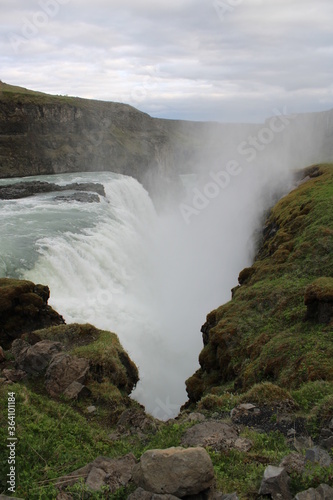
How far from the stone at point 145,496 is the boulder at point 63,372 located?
241 inches

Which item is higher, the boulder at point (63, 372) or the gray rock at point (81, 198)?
the gray rock at point (81, 198)

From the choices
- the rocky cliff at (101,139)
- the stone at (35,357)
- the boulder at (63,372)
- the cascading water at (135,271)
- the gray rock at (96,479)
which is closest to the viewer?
the gray rock at (96,479)

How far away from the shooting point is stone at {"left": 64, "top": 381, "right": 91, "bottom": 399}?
1190cm

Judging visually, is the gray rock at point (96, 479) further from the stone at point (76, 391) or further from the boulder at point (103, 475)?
the stone at point (76, 391)

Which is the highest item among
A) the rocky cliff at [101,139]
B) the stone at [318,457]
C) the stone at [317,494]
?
the rocky cliff at [101,139]

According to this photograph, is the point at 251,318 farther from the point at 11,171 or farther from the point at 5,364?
the point at 11,171

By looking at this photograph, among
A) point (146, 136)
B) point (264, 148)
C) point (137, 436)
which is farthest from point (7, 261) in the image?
point (146, 136)

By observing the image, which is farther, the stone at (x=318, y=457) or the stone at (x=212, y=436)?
the stone at (x=212, y=436)

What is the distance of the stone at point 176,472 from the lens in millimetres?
6227

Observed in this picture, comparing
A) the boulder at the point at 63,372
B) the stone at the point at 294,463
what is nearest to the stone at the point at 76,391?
the boulder at the point at 63,372

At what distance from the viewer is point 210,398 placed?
11.7 m

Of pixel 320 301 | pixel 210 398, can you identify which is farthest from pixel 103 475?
pixel 320 301

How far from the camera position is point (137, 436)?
10297 mm

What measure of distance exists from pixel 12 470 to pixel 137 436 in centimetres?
354
